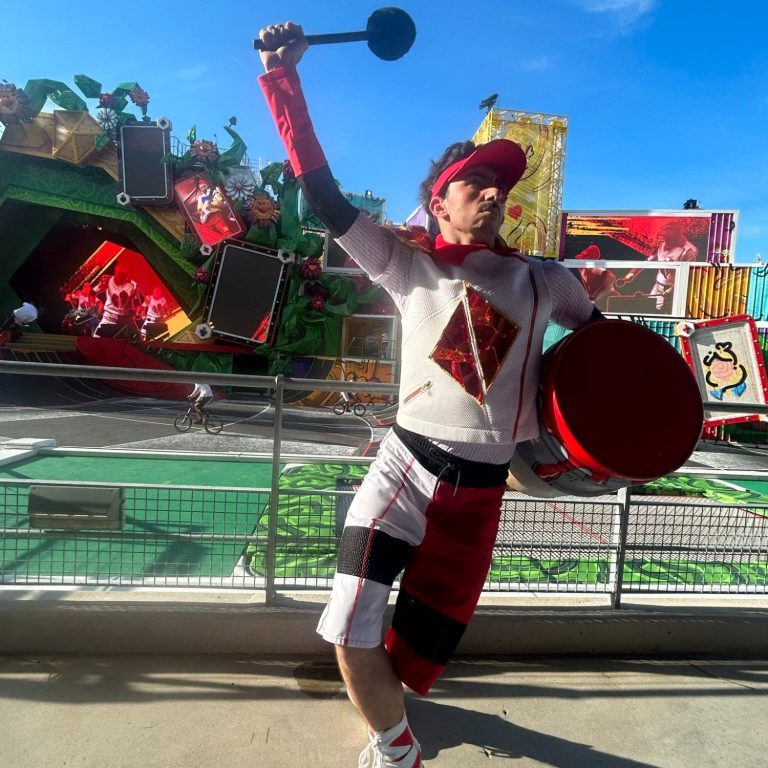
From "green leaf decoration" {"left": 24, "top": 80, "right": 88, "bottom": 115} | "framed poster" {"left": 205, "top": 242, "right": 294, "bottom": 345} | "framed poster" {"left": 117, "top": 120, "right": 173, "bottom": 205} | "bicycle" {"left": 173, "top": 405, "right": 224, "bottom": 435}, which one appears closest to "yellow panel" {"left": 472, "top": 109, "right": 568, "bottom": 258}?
"framed poster" {"left": 205, "top": 242, "right": 294, "bottom": 345}

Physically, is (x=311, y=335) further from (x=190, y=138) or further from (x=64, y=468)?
(x=64, y=468)

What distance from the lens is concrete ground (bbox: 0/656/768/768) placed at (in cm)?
147

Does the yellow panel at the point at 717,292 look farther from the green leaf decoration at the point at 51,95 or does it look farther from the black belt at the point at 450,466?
the green leaf decoration at the point at 51,95

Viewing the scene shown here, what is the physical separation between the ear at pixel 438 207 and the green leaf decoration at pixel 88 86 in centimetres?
1631

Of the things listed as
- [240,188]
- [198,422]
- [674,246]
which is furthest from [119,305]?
[674,246]

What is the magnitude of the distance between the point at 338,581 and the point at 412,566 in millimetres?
184

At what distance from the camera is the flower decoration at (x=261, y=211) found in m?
14.7


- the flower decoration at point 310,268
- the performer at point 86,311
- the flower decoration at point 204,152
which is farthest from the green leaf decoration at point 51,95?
the flower decoration at point 310,268

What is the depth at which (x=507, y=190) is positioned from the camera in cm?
144

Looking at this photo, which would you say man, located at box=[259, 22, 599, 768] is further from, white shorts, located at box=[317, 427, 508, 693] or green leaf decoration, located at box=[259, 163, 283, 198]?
green leaf decoration, located at box=[259, 163, 283, 198]

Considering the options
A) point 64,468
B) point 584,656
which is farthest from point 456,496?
point 64,468

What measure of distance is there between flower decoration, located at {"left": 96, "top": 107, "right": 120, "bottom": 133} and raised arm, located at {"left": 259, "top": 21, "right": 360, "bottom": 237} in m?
15.9

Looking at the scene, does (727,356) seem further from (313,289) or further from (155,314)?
(155,314)

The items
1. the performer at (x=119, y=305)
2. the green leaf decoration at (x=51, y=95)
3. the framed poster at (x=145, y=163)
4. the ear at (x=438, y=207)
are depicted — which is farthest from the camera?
the performer at (x=119, y=305)
